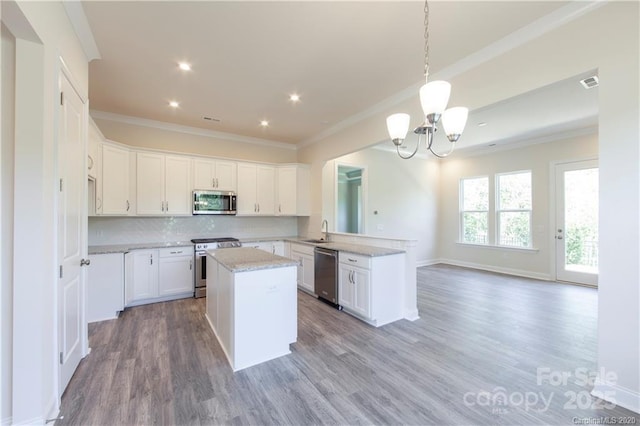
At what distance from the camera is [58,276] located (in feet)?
5.88

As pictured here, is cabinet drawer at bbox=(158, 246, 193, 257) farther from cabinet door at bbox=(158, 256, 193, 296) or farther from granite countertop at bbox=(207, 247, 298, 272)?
granite countertop at bbox=(207, 247, 298, 272)

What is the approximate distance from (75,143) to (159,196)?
212 centimetres

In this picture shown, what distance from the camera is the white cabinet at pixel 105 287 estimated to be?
3318 millimetres

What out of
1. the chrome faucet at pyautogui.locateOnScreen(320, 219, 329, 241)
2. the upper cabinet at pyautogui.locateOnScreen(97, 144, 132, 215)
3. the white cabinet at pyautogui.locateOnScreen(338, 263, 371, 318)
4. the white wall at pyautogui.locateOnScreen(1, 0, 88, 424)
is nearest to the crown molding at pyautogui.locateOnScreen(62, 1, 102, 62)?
the white wall at pyautogui.locateOnScreen(1, 0, 88, 424)

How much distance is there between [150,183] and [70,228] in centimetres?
229

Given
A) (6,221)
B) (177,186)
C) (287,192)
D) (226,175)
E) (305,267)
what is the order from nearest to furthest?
1. (6,221)
2. (177,186)
3. (305,267)
4. (226,175)
5. (287,192)

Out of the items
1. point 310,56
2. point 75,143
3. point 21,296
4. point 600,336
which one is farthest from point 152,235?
point 600,336

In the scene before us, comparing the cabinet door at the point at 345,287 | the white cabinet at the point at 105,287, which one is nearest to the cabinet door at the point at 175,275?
the white cabinet at the point at 105,287

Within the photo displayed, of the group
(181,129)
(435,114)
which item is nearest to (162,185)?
(181,129)

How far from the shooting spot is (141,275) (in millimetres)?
3857

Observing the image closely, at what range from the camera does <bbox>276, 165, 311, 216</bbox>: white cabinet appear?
5.32 metres

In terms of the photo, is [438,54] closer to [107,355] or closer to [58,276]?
[58,276]

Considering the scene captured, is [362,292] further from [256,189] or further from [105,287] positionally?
[105,287]

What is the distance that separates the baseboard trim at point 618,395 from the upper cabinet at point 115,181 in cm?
546
